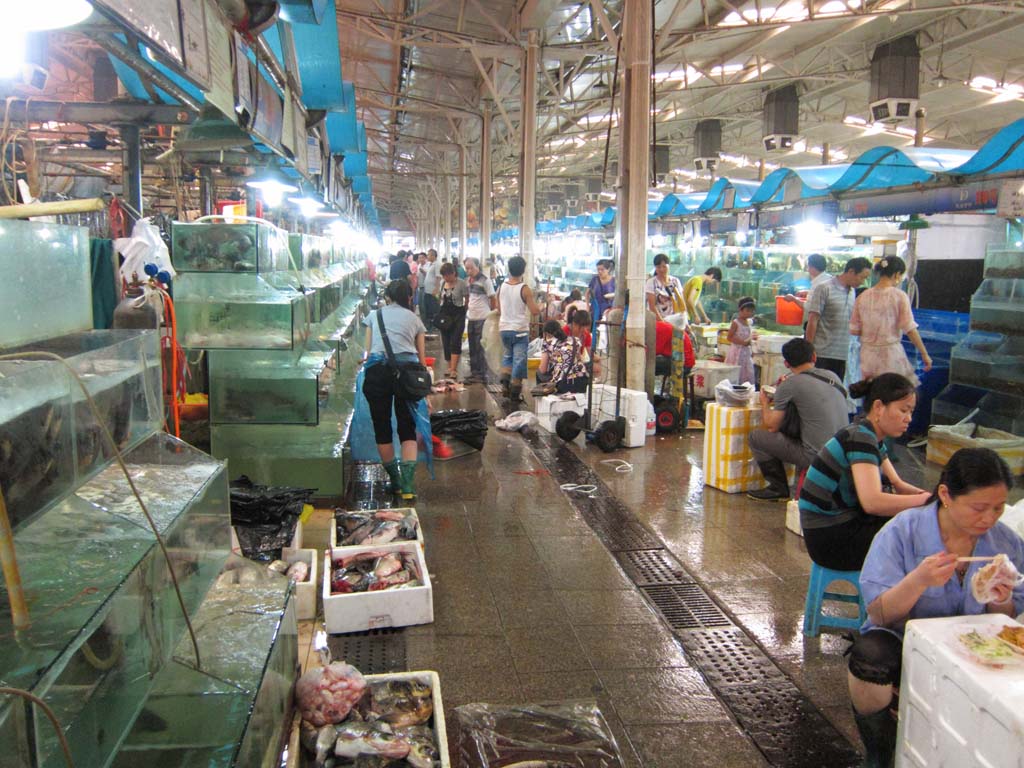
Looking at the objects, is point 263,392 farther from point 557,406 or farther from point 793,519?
point 793,519

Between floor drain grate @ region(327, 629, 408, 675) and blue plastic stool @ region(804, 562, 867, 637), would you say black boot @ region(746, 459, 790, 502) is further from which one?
floor drain grate @ region(327, 629, 408, 675)

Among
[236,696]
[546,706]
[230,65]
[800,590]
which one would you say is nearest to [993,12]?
[800,590]

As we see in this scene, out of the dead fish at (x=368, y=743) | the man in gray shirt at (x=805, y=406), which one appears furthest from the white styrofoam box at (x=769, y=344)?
the dead fish at (x=368, y=743)

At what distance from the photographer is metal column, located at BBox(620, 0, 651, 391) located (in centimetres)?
877

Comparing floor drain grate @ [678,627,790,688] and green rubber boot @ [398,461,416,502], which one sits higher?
green rubber boot @ [398,461,416,502]

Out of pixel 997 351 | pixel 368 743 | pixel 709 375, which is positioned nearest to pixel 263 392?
pixel 368 743

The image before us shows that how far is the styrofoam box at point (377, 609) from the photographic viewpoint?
13.7 feet

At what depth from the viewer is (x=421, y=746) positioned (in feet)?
9.58

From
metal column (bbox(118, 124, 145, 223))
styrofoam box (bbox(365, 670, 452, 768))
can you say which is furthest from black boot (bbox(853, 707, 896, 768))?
metal column (bbox(118, 124, 145, 223))

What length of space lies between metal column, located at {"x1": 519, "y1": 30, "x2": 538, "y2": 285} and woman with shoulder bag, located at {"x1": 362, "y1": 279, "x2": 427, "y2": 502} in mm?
7433

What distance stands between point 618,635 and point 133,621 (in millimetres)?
2825

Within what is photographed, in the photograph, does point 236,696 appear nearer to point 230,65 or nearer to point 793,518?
point 230,65

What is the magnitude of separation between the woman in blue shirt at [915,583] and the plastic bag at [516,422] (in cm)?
619

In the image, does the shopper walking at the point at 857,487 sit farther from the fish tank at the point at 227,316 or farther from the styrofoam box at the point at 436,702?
the fish tank at the point at 227,316
